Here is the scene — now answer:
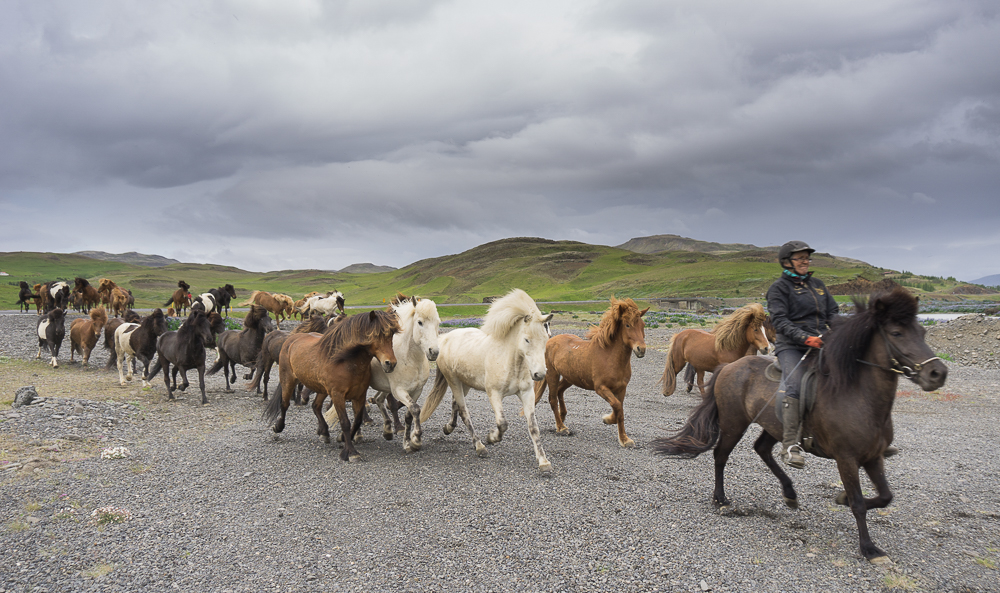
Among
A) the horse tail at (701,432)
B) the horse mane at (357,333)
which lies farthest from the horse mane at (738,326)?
the horse mane at (357,333)

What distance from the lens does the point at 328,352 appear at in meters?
8.05

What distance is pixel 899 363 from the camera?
4383 mm

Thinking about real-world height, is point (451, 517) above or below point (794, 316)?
below

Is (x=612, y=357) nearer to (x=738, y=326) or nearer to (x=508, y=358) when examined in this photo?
(x=508, y=358)

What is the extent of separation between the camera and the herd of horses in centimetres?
460

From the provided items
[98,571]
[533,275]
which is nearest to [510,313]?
[98,571]

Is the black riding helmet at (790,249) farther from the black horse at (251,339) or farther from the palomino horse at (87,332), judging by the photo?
the palomino horse at (87,332)

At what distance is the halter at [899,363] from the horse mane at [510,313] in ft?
13.6

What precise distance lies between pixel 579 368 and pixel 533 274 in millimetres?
113249

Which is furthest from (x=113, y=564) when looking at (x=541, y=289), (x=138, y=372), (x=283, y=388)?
(x=541, y=289)

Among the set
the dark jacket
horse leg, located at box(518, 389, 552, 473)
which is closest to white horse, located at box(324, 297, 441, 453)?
horse leg, located at box(518, 389, 552, 473)

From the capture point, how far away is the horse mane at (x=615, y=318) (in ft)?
28.8

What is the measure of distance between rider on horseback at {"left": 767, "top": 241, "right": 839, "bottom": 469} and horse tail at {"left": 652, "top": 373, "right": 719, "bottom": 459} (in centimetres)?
109

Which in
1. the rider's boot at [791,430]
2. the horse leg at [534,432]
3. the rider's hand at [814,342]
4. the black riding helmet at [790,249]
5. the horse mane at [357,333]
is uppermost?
the black riding helmet at [790,249]
